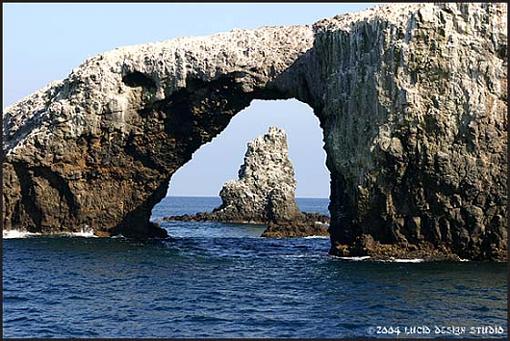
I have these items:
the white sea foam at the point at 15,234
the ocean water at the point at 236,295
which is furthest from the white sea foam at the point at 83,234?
the ocean water at the point at 236,295

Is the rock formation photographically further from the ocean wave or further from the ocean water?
the ocean water

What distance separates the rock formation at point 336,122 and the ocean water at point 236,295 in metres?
3.65

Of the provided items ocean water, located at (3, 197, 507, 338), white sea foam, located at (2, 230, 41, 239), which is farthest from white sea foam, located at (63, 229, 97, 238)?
ocean water, located at (3, 197, 507, 338)

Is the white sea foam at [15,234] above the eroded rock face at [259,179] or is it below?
below

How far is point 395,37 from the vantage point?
152ft

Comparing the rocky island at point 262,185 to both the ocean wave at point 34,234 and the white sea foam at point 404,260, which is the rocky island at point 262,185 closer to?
the ocean wave at point 34,234

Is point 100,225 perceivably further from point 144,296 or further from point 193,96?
point 144,296

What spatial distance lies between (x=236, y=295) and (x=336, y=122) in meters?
18.7

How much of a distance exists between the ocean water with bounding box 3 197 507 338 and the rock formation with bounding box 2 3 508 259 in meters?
3.65

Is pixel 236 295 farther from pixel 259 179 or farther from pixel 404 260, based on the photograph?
pixel 259 179

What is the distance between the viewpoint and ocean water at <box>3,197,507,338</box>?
94.4 feet

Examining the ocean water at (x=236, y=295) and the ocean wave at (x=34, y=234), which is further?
the ocean wave at (x=34, y=234)

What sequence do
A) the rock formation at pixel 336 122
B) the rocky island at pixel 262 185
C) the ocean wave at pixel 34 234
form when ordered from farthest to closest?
the rocky island at pixel 262 185 < the ocean wave at pixel 34 234 < the rock formation at pixel 336 122

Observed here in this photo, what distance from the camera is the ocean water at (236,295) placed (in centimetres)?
2878
